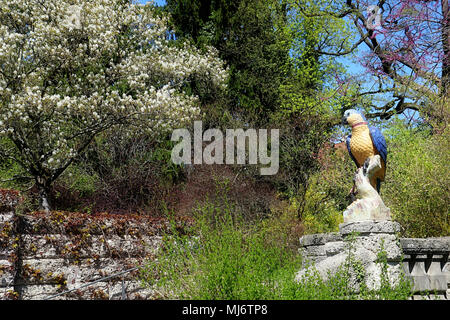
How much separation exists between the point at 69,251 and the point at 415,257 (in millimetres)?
5464

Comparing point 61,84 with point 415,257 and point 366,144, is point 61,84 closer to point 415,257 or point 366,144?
point 366,144

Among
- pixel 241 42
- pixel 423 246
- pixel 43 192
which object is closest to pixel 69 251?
pixel 43 192

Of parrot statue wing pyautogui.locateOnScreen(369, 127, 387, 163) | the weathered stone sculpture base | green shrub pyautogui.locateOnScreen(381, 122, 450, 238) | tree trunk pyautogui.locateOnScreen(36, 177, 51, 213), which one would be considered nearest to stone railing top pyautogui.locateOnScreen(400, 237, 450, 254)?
the weathered stone sculpture base

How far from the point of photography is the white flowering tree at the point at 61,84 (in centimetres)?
991

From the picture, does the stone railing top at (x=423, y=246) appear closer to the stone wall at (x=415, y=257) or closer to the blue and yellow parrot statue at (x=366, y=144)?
the stone wall at (x=415, y=257)

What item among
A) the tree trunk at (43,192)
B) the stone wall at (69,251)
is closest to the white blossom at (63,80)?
the tree trunk at (43,192)

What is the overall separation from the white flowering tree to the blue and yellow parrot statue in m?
6.09

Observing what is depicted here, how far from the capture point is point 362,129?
594 centimetres

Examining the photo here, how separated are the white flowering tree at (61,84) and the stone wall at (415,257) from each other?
662 cm

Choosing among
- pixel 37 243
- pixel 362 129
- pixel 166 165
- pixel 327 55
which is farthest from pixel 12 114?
pixel 327 55

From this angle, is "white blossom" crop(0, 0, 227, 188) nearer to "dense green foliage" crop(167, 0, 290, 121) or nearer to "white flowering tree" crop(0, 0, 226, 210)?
"white flowering tree" crop(0, 0, 226, 210)

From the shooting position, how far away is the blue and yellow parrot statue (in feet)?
19.0
